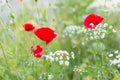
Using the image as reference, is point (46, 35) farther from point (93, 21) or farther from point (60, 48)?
point (60, 48)

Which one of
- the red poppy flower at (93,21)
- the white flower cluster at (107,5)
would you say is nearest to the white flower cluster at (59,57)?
the red poppy flower at (93,21)

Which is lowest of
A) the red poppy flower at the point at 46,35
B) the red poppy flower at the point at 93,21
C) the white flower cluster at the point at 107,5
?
the red poppy flower at the point at 46,35

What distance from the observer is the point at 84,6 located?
12.9 feet

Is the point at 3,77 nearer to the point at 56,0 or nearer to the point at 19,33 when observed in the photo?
the point at 19,33

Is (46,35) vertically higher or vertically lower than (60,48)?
lower

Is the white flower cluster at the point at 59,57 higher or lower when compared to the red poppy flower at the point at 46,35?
lower

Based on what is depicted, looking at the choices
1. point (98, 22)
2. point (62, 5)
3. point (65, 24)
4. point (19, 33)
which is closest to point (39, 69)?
point (98, 22)

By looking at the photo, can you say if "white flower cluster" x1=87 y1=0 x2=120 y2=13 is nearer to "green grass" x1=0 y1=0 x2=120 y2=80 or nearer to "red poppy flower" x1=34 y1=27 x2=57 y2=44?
"green grass" x1=0 y1=0 x2=120 y2=80

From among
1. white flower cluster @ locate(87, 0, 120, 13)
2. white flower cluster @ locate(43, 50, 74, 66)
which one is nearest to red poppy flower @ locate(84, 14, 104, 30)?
white flower cluster @ locate(43, 50, 74, 66)

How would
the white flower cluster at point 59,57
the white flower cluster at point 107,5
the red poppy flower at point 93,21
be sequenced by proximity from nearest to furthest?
the white flower cluster at point 59,57 < the red poppy flower at point 93,21 < the white flower cluster at point 107,5

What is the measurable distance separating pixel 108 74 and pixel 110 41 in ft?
3.77

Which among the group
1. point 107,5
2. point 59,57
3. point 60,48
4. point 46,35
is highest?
point 107,5

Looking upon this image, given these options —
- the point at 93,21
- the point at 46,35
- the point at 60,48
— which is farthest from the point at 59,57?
the point at 60,48

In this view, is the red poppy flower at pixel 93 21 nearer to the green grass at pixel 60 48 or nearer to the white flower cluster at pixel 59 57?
the green grass at pixel 60 48
